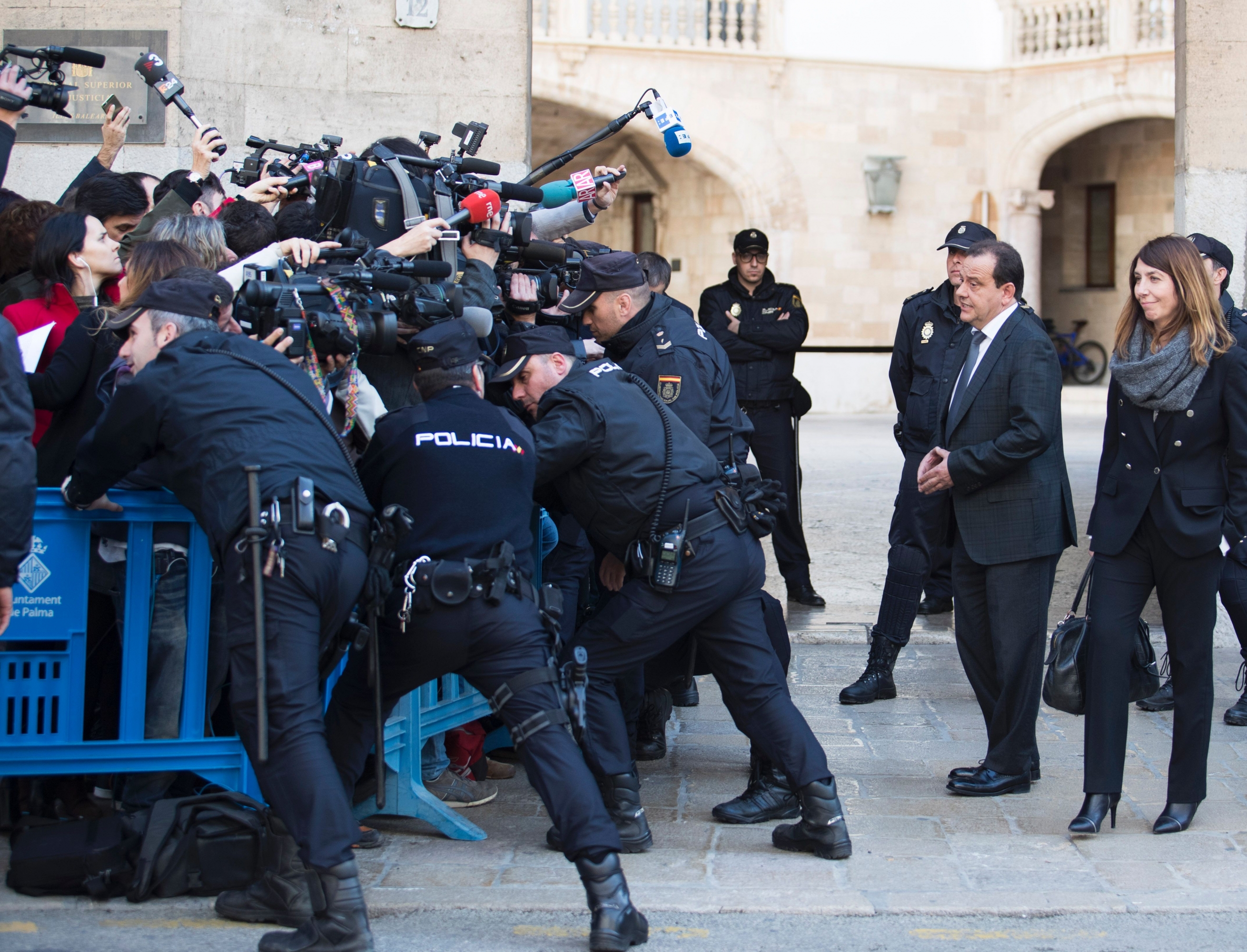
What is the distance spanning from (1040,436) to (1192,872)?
154cm

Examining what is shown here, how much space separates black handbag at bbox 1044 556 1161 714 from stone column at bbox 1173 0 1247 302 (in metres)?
3.52

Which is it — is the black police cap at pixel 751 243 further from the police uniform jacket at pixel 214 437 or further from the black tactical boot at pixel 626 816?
the police uniform jacket at pixel 214 437

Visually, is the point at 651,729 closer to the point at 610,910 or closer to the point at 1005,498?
the point at 1005,498

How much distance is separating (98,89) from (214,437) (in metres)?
4.56

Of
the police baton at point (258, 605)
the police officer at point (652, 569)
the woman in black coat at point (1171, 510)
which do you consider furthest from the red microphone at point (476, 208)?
the woman in black coat at point (1171, 510)

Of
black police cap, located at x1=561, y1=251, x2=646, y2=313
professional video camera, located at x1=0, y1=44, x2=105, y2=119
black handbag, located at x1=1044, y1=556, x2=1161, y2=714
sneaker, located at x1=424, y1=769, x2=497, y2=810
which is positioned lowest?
sneaker, located at x1=424, y1=769, x2=497, y2=810

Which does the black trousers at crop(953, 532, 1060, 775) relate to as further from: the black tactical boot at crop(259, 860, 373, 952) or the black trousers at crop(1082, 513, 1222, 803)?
the black tactical boot at crop(259, 860, 373, 952)

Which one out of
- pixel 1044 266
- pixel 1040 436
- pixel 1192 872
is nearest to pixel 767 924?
pixel 1192 872

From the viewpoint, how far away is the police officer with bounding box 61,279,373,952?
144 inches

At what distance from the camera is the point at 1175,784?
15.6 ft

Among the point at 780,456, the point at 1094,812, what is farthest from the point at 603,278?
the point at 780,456

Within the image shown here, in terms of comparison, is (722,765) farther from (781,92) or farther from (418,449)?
(781,92)

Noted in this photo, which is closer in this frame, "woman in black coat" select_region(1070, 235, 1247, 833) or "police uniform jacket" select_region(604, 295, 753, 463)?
"woman in black coat" select_region(1070, 235, 1247, 833)

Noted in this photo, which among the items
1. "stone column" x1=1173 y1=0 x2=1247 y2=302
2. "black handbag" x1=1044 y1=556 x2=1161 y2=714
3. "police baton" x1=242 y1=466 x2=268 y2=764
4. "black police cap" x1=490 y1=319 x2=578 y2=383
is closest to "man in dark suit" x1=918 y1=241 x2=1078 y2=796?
"black handbag" x1=1044 y1=556 x2=1161 y2=714
